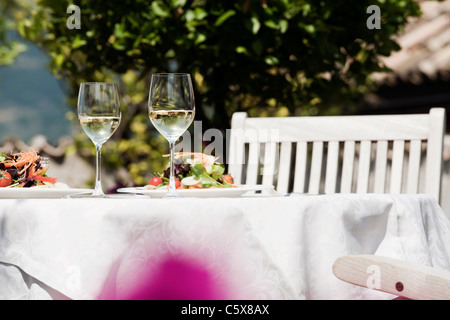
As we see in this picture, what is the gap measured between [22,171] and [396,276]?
1069 mm

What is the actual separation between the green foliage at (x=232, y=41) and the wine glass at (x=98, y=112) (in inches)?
71.1

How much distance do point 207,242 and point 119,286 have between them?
0.20m

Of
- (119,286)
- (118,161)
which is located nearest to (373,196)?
(119,286)

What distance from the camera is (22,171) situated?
190cm

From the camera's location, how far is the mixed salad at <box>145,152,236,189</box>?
1.88 m

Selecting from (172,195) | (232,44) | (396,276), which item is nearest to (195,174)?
(172,195)

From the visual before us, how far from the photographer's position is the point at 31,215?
4.80ft

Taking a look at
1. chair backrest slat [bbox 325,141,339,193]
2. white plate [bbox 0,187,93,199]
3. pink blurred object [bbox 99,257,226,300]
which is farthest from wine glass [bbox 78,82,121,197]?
chair backrest slat [bbox 325,141,339,193]

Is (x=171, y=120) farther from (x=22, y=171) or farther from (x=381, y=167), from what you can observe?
(x=381, y=167)

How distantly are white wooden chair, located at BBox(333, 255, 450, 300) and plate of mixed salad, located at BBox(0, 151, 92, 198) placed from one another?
81 centimetres

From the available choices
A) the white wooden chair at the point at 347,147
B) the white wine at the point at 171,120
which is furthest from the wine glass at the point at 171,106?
the white wooden chair at the point at 347,147

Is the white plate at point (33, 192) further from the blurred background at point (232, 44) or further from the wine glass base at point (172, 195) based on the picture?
the blurred background at point (232, 44)
